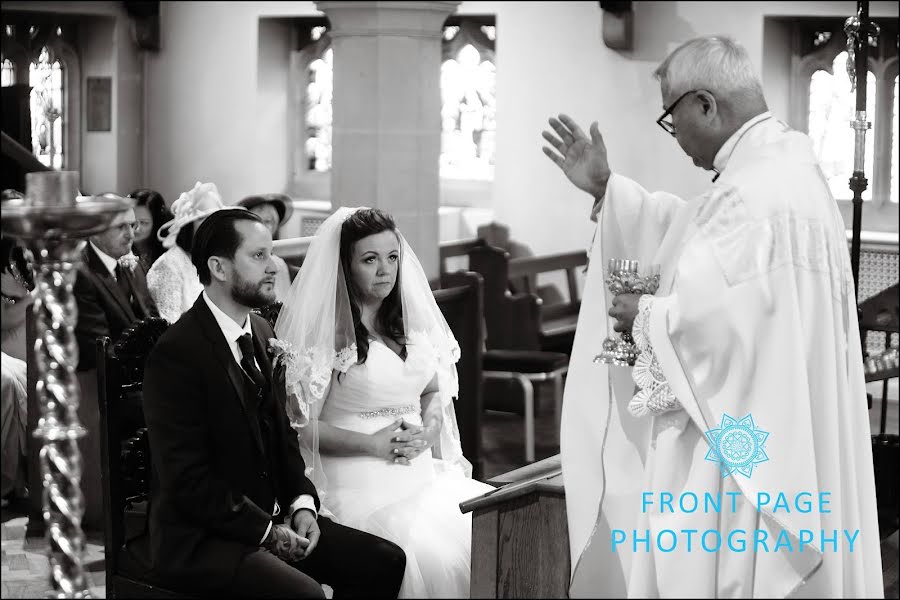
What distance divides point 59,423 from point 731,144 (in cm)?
169

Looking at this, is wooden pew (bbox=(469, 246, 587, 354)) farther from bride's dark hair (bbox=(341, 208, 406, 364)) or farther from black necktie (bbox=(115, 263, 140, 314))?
bride's dark hair (bbox=(341, 208, 406, 364))

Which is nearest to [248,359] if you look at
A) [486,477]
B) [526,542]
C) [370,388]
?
[370,388]

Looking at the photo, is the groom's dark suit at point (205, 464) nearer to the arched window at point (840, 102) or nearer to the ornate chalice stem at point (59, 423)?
the ornate chalice stem at point (59, 423)

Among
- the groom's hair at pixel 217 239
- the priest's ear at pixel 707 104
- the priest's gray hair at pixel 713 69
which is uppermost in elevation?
the priest's gray hair at pixel 713 69

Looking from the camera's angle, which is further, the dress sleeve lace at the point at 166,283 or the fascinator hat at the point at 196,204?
the dress sleeve lace at the point at 166,283

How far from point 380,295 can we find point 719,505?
1.43 metres

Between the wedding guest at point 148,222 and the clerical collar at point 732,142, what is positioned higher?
the clerical collar at point 732,142

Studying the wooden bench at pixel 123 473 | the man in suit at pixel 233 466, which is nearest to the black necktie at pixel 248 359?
the man in suit at pixel 233 466

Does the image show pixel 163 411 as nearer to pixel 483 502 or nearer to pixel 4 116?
pixel 483 502

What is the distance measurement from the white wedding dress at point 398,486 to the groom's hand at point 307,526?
298 mm

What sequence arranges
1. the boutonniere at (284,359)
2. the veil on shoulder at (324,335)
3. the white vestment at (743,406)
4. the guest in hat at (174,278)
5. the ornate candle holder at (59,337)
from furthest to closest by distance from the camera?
the guest in hat at (174,278) → the veil on shoulder at (324,335) → the boutonniere at (284,359) → the white vestment at (743,406) → the ornate candle holder at (59,337)

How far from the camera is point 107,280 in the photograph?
5.38 metres
